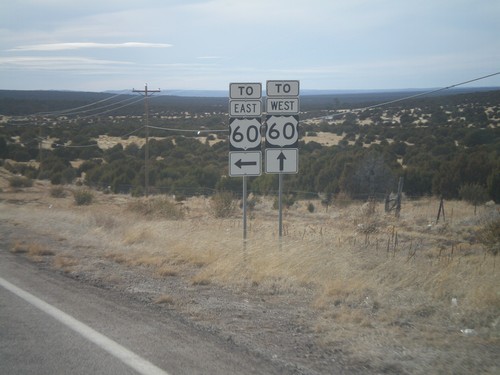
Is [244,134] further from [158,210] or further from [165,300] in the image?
[158,210]

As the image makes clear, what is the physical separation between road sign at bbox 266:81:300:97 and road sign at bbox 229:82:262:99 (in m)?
0.27

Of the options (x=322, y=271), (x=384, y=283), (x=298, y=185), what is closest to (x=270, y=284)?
(x=322, y=271)

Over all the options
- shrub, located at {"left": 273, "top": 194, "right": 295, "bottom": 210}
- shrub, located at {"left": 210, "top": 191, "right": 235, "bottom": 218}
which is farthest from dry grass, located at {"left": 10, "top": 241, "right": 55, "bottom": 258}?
shrub, located at {"left": 273, "top": 194, "right": 295, "bottom": 210}

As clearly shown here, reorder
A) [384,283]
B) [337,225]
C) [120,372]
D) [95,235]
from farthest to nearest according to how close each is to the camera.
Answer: [337,225] → [95,235] → [384,283] → [120,372]

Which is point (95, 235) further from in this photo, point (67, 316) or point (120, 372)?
point (120, 372)

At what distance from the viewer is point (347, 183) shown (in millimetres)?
33750

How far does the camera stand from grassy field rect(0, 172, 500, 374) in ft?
21.9

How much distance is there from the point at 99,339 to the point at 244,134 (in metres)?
6.78

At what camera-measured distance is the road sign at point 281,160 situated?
12.7m

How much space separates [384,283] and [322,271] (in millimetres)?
1234

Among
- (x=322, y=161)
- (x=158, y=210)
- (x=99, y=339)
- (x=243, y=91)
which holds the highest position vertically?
(x=243, y=91)

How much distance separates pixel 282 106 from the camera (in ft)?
41.4

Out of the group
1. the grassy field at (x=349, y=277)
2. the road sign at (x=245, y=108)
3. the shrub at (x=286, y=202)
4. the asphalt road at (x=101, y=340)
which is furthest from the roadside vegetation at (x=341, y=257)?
the road sign at (x=245, y=108)

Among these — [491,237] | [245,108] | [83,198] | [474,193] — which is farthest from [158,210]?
[474,193]
